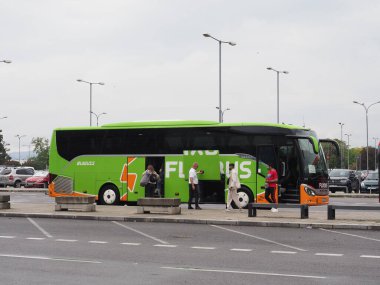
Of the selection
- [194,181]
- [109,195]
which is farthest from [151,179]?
[109,195]

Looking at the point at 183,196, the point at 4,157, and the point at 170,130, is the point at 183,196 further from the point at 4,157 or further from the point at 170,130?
the point at 4,157

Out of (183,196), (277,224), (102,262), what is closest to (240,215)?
(277,224)

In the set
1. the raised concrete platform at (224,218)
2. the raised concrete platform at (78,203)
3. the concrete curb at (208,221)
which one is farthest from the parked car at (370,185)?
the concrete curb at (208,221)

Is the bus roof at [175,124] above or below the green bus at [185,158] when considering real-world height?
above

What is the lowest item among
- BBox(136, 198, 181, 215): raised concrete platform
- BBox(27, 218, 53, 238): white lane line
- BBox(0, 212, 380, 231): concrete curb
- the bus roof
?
BBox(27, 218, 53, 238): white lane line

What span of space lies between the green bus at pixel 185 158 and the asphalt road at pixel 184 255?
687 centimetres

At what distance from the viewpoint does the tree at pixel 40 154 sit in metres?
179

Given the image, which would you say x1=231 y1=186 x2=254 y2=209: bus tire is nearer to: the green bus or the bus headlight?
the green bus

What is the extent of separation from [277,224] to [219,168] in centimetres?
691

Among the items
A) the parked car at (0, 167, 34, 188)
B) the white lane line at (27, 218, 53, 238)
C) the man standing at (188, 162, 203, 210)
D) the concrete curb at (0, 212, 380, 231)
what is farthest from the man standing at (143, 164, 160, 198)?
the parked car at (0, 167, 34, 188)

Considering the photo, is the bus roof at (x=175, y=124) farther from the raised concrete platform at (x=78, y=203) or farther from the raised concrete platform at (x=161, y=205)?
the raised concrete platform at (x=161, y=205)

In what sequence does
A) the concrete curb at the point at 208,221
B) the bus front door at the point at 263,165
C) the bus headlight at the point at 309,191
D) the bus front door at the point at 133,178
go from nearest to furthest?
1. the concrete curb at the point at 208,221
2. the bus headlight at the point at 309,191
3. the bus front door at the point at 263,165
4. the bus front door at the point at 133,178

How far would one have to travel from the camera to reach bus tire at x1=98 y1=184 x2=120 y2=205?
27.8 metres

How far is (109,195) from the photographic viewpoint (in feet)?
91.8
